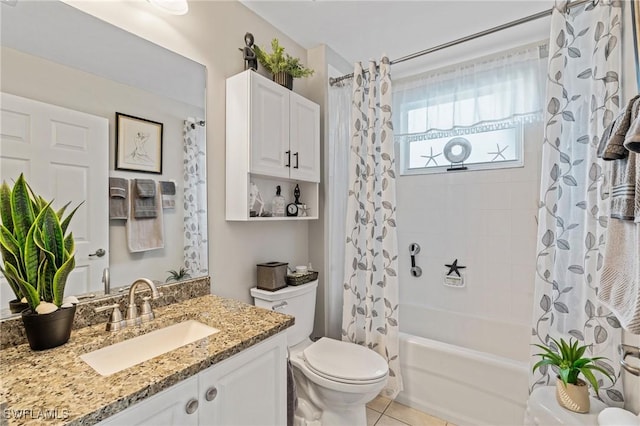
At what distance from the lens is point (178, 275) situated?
1447mm

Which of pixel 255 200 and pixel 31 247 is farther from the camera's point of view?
pixel 255 200

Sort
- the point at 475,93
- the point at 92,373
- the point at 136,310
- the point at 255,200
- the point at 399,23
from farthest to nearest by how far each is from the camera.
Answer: the point at 475,93 < the point at 399,23 < the point at 255,200 < the point at 136,310 < the point at 92,373

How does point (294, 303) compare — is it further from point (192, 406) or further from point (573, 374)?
point (573, 374)

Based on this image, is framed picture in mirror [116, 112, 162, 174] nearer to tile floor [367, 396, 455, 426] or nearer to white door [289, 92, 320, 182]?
white door [289, 92, 320, 182]

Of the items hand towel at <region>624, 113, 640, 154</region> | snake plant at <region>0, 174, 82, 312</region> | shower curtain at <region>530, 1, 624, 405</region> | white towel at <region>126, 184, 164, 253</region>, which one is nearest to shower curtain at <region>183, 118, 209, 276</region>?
white towel at <region>126, 184, 164, 253</region>

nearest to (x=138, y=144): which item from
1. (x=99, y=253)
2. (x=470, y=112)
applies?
(x=99, y=253)

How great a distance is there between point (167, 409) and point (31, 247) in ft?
2.15

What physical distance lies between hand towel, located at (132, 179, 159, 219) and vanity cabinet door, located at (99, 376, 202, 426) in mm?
789

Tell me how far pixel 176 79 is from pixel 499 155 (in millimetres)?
2321

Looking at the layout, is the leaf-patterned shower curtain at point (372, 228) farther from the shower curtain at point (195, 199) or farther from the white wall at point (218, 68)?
the shower curtain at point (195, 199)

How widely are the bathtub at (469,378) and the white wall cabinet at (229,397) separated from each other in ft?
3.45

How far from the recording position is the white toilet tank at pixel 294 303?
5.74ft

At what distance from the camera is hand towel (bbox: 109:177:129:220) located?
1217 millimetres

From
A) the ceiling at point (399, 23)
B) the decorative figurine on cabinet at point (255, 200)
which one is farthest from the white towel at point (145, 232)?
the ceiling at point (399, 23)
